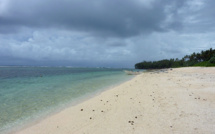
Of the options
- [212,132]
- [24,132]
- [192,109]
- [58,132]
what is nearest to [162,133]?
[212,132]

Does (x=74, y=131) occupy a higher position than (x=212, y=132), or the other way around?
(x=212, y=132)

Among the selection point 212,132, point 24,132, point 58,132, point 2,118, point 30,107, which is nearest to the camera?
point 212,132

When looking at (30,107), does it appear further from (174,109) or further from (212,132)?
(212,132)

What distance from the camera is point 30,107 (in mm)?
8969

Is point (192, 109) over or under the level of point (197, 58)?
under

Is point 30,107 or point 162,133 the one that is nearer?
point 162,133

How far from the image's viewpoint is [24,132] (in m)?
5.56

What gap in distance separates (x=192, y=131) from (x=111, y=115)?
12.0 feet

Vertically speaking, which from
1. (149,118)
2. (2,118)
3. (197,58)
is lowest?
(2,118)

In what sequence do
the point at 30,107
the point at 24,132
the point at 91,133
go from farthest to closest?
the point at 30,107
the point at 24,132
the point at 91,133

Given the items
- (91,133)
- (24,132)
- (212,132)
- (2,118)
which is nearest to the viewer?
(212,132)

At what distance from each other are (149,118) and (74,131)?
139 inches

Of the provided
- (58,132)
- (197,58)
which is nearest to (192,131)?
(58,132)

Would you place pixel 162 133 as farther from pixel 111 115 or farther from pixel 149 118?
pixel 111 115
